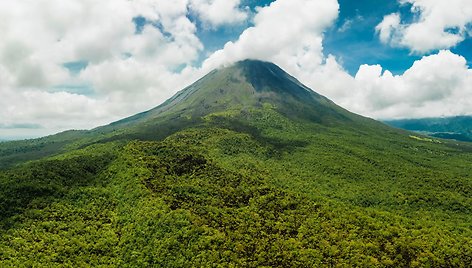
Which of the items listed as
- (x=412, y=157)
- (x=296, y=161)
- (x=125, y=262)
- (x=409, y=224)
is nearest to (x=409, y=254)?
(x=409, y=224)

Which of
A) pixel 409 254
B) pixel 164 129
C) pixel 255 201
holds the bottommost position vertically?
pixel 409 254

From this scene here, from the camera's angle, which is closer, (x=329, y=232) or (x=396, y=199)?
(x=329, y=232)

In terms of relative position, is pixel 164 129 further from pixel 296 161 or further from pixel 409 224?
pixel 409 224

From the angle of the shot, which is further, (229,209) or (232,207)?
(232,207)
